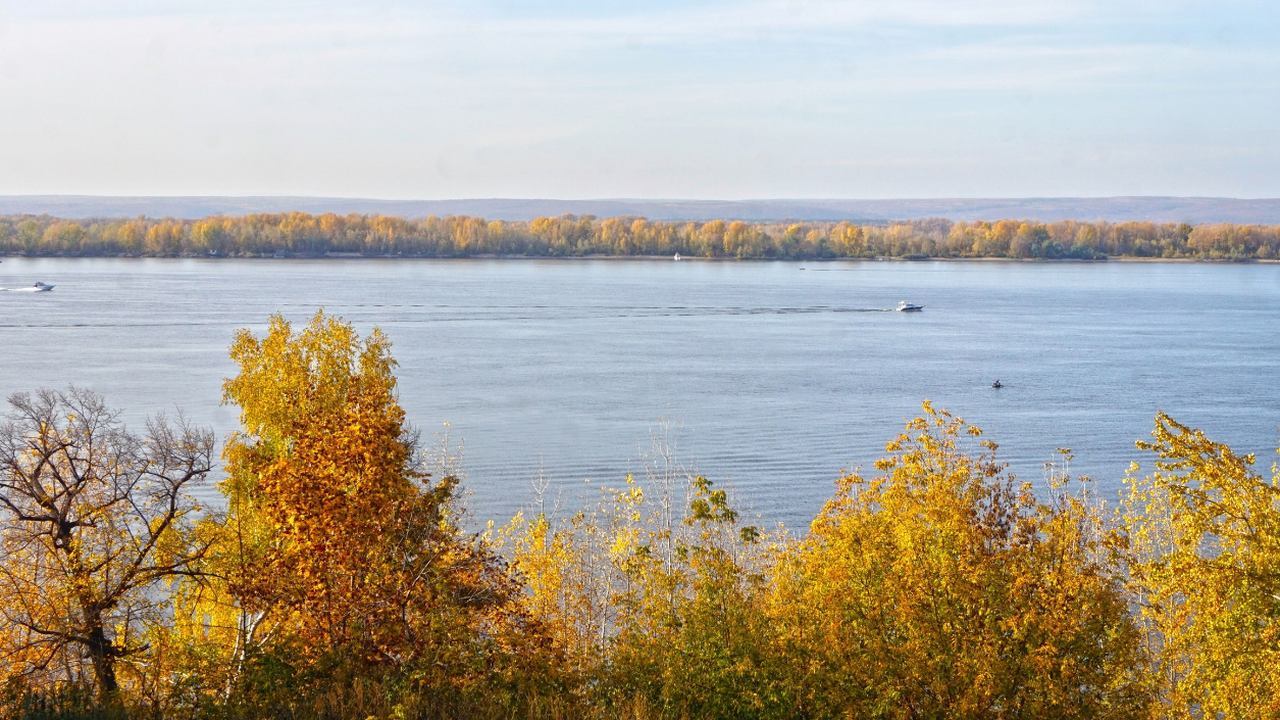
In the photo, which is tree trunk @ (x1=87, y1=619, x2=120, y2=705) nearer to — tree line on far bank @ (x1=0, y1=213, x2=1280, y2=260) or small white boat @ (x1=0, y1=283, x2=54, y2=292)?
small white boat @ (x1=0, y1=283, x2=54, y2=292)

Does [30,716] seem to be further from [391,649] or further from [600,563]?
[600,563]

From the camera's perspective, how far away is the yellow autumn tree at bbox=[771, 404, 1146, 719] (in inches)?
387

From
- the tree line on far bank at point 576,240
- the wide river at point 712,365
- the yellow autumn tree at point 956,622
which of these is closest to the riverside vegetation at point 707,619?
the yellow autumn tree at point 956,622

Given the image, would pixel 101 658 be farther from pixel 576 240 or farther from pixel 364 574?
pixel 576 240

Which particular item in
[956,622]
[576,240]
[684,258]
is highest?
[576,240]

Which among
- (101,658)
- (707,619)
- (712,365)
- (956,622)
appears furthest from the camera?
(712,365)

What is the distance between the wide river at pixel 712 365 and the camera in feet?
108

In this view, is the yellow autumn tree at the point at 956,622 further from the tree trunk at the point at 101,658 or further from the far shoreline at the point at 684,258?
the far shoreline at the point at 684,258

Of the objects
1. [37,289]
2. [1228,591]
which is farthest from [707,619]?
[37,289]

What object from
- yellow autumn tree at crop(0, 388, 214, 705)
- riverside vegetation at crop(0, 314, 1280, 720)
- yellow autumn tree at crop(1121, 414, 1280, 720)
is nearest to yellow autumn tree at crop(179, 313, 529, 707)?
riverside vegetation at crop(0, 314, 1280, 720)

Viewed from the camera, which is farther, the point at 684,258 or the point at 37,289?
the point at 684,258

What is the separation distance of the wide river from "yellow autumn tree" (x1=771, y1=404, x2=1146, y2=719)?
14.6m

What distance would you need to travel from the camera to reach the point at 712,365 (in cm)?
5169

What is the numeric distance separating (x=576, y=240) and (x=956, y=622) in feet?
498
